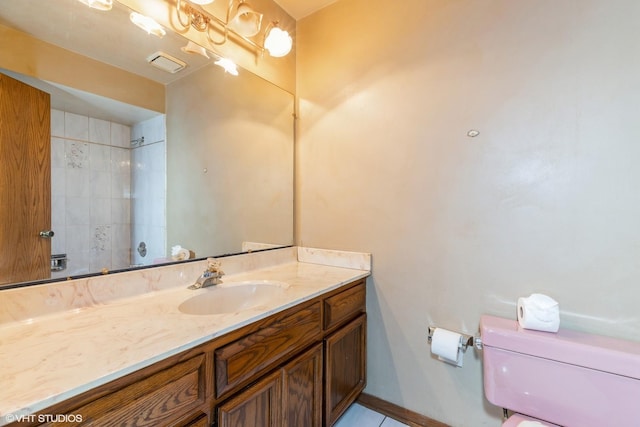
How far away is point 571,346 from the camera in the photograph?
39.4 inches

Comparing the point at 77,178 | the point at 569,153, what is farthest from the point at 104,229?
the point at 569,153

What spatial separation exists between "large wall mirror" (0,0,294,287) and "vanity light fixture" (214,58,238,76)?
0.08 feet

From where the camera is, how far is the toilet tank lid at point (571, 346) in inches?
36.8

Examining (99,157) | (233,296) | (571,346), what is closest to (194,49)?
(99,157)

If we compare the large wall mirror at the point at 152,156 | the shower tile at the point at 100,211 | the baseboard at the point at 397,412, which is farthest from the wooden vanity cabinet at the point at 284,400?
the shower tile at the point at 100,211

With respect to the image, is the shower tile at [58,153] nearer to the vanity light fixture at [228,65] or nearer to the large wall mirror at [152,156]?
the large wall mirror at [152,156]

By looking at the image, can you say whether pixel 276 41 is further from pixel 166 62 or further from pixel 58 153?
pixel 58 153

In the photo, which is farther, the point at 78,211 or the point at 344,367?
the point at 344,367

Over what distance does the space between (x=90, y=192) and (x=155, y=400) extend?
780 millimetres

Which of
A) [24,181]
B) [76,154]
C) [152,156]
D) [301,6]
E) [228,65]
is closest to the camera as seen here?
[24,181]

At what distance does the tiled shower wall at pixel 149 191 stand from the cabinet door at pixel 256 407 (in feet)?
2.22

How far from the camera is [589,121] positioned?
1087 millimetres

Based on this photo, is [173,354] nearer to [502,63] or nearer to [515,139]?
[515,139]

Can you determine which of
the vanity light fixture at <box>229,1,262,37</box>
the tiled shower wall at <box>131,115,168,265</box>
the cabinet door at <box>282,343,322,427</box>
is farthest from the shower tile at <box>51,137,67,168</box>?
the cabinet door at <box>282,343,322,427</box>
